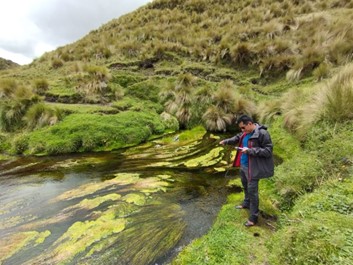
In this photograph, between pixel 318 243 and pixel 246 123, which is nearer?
pixel 318 243

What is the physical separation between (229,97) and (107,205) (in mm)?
9073

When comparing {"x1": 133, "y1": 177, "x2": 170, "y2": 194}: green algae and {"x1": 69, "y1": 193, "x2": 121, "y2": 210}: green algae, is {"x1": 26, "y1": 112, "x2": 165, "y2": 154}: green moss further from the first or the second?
{"x1": 69, "y1": 193, "x2": 121, "y2": 210}: green algae

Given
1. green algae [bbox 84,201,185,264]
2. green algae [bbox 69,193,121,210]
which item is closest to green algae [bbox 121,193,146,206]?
green algae [bbox 69,193,121,210]

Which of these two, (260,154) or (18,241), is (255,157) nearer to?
(260,154)

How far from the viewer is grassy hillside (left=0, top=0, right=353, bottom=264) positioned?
439 cm

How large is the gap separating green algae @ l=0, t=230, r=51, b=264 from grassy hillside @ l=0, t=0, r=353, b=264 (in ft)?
8.60

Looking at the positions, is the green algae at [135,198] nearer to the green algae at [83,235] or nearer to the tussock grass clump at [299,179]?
the green algae at [83,235]

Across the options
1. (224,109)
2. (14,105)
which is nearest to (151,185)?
(224,109)

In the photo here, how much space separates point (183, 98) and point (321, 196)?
10.2 meters

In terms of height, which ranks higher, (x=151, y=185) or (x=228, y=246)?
(x=151, y=185)

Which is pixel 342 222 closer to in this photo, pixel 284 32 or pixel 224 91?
pixel 224 91

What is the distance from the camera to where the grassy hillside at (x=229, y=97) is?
4.39 m

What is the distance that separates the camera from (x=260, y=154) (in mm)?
4832

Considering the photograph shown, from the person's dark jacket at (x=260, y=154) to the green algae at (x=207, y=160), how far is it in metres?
3.78
